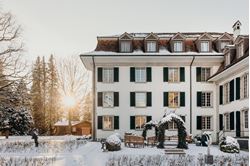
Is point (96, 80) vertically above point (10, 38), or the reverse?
point (10, 38)

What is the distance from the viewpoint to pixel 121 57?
2883cm

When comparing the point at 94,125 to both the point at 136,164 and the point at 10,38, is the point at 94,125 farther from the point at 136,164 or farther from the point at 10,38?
the point at 136,164

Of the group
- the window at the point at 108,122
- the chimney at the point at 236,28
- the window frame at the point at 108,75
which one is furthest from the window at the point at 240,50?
the window at the point at 108,122

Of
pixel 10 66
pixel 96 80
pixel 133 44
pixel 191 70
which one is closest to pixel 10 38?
pixel 10 66

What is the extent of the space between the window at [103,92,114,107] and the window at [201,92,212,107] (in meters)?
6.52

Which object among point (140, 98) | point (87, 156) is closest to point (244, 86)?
point (140, 98)

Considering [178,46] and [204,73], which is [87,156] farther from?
[178,46]

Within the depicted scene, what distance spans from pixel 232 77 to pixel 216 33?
914cm

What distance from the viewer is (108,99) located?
29.3 meters

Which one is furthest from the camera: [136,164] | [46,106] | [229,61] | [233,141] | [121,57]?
[46,106]

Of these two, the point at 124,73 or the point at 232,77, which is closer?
the point at 232,77

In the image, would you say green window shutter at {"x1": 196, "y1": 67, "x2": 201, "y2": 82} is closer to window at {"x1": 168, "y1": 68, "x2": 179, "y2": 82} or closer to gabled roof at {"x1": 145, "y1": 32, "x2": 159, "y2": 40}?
window at {"x1": 168, "y1": 68, "x2": 179, "y2": 82}

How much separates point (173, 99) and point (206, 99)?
2399 millimetres

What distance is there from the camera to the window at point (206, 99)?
1151 inches
